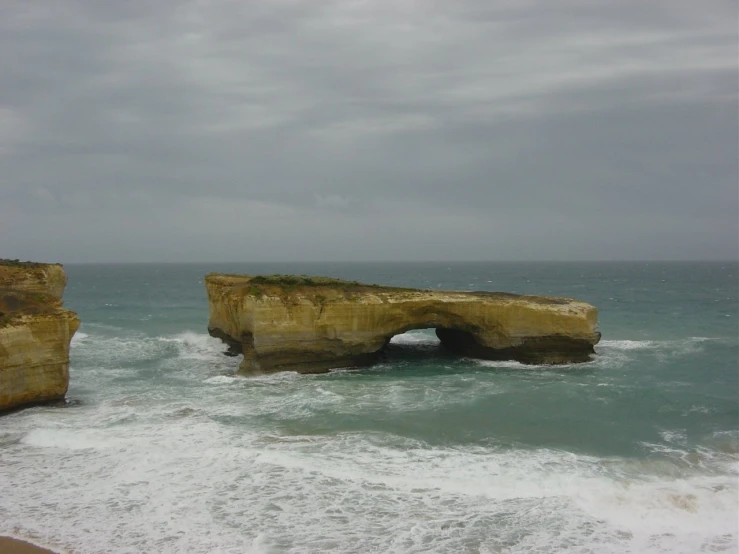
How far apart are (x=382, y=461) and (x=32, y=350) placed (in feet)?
35.5

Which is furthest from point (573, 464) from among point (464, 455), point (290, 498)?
point (290, 498)

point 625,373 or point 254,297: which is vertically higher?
point 254,297

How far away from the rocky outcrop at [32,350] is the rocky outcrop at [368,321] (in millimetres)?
6525

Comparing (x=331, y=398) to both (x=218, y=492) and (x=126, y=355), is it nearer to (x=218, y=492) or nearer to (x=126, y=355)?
(x=218, y=492)

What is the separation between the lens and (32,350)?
17656 mm

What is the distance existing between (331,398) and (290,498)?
708cm

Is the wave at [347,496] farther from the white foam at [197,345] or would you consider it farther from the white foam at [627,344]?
the white foam at [627,344]

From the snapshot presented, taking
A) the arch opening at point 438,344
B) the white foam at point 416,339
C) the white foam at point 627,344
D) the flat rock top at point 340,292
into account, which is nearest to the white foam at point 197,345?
the flat rock top at point 340,292

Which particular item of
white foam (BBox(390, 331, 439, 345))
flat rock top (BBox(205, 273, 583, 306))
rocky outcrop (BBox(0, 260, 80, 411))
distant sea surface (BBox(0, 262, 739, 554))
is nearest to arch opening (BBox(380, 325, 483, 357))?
white foam (BBox(390, 331, 439, 345))

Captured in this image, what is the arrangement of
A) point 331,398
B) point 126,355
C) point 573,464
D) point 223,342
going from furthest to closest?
1. point 223,342
2. point 126,355
3. point 331,398
4. point 573,464

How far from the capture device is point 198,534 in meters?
11.0

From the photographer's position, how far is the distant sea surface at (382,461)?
11125 millimetres

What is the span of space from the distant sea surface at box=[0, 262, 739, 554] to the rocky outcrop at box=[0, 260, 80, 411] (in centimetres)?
72

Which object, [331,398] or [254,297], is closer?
[331,398]
